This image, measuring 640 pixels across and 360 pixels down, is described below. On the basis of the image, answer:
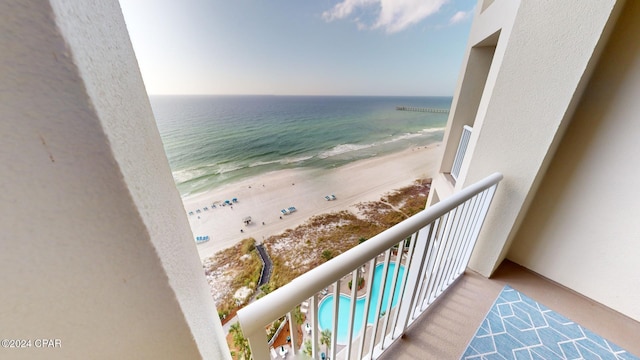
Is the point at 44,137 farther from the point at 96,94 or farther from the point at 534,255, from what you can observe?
the point at 534,255

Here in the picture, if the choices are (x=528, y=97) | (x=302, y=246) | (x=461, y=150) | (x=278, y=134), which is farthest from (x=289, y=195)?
(x=528, y=97)

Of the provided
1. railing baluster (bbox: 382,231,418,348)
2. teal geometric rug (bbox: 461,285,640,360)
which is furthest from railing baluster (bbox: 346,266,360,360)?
teal geometric rug (bbox: 461,285,640,360)

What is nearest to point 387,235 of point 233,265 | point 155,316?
point 155,316

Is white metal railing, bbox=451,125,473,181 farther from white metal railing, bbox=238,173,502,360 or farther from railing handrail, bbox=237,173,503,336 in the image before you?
railing handrail, bbox=237,173,503,336

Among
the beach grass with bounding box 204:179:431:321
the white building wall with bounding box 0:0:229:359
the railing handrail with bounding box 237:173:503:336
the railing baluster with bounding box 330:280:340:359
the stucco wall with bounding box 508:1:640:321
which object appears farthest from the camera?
the beach grass with bounding box 204:179:431:321

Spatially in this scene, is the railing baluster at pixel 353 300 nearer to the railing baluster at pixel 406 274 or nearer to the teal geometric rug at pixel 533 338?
the railing baluster at pixel 406 274

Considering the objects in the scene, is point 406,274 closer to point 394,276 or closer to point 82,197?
point 394,276

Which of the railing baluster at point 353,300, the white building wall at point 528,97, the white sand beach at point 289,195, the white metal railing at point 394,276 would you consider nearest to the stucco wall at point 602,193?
the white building wall at point 528,97
